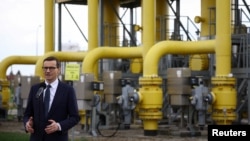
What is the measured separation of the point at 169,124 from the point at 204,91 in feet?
19.3

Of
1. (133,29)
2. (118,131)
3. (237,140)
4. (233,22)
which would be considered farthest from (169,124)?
(237,140)

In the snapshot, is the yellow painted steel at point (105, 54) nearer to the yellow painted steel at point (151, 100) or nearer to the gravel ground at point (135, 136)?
the gravel ground at point (135, 136)

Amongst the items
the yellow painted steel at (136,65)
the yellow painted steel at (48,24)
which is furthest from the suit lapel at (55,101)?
the yellow painted steel at (48,24)

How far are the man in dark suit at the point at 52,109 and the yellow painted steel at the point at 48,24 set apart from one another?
67.8 feet

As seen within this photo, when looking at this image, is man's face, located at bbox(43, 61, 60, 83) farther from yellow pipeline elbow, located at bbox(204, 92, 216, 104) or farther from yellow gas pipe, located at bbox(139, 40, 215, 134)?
yellow gas pipe, located at bbox(139, 40, 215, 134)

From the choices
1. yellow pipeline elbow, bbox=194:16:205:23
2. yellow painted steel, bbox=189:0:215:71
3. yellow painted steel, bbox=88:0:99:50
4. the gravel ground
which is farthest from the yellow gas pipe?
yellow painted steel, bbox=88:0:99:50

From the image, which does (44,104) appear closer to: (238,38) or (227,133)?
(227,133)

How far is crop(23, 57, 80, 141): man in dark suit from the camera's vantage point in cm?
757

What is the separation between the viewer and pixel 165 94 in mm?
26016

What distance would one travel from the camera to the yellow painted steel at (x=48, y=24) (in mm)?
28266

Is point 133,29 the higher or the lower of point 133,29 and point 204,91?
the higher

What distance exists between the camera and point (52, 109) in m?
7.67

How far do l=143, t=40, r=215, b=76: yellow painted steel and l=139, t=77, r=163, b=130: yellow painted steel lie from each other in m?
0.29

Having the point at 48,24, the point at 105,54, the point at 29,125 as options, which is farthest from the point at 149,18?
the point at 29,125
